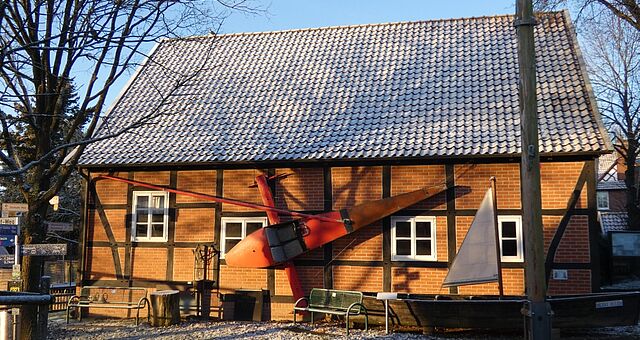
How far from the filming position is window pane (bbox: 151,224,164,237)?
42.8 ft

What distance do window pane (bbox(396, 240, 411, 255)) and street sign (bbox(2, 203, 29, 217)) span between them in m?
6.73

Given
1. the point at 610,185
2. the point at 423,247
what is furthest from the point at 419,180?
the point at 610,185

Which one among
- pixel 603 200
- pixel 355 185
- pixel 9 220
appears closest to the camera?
pixel 9 220

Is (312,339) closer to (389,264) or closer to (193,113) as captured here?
(389,264)

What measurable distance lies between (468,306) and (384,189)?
115 inches

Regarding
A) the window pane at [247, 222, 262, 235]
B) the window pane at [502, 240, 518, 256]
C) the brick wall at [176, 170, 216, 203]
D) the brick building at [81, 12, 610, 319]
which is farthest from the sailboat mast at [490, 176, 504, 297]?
the brick wall at [176, 170, 216, 203]

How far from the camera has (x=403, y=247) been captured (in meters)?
11.7

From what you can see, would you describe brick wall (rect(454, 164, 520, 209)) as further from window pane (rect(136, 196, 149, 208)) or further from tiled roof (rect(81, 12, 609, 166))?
window pane (rect(136, 196, 149, 208))

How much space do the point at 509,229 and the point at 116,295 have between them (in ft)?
27.4

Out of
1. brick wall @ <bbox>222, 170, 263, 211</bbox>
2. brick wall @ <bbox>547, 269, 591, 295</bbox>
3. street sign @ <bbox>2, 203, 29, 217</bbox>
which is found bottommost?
brick wall @ <bbox>547, 269, 591, 295</bbox>

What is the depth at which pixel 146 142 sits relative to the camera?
44.5 feet

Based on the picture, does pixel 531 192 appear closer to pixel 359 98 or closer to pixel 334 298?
pixel 334 298

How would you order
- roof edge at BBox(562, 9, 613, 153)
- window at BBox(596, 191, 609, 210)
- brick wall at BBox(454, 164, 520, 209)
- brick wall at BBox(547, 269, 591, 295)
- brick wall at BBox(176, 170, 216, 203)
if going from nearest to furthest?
roof edge at BBox(562, 9, 613, 153)
brick wall at BBox(547, 269, 591, 295)
brick wall at BBox(454, 164, 520, 209)
brick wall at BBox(176, 170, 216, 203)
window at BBox(596, 191, 609, 210)

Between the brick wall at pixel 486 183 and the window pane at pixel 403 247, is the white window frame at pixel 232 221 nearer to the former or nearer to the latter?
the window pane at pixel 403 247
